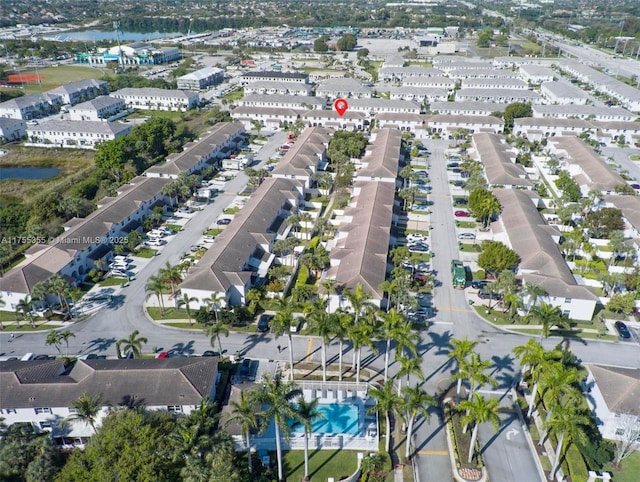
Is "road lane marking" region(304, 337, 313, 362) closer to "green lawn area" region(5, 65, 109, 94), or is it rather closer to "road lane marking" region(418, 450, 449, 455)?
"road lane marking" region(418, 450, 449, 455)

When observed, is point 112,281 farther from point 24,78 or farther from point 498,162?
point 24,78

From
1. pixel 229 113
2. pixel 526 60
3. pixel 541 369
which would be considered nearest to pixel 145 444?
pixel 541 369

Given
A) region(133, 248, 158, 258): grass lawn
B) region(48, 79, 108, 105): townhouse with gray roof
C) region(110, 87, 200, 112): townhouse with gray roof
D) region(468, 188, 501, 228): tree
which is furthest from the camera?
region(48, 79, 108, 105): townhouse with gray roof

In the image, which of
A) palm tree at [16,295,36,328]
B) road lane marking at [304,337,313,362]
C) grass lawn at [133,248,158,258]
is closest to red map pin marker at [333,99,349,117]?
grass lawn at [133,248,158,258]

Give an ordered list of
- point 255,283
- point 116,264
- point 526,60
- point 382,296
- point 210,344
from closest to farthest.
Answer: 1. point 210,344
2. point 382,296
3. point 255,283
4. point 116,264
5. point 526,60

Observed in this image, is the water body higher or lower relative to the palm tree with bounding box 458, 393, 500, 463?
lower

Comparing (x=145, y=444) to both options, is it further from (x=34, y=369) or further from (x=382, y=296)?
(x=382, y=296)
